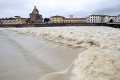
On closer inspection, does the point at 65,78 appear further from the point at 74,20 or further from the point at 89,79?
the point at 74,20

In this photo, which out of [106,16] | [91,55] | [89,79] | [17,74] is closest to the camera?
[89,79]

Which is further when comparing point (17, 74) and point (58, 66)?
point (58, 66)

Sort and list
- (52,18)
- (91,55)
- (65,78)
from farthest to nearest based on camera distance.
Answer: (52,18) < (91,55) < (65,78)

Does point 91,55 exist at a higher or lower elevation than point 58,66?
higher

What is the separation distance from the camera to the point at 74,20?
5103 inches

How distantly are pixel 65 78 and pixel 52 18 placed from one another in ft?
415

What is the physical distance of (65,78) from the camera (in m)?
3.73

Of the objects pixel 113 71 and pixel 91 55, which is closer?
pixel 113 71

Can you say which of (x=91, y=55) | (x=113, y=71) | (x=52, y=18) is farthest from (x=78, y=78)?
(x=52, y=18)

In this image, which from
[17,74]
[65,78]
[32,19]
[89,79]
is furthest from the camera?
[32,19]

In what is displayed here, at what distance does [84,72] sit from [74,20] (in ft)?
418

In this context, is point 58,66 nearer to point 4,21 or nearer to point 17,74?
point 17,74

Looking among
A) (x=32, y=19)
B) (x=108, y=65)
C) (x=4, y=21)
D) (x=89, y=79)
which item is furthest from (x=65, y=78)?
(x=4, y=21)

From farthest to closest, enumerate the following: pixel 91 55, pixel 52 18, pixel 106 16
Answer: pixel 106 16 → pixel 52 18 → pixel 91 55
